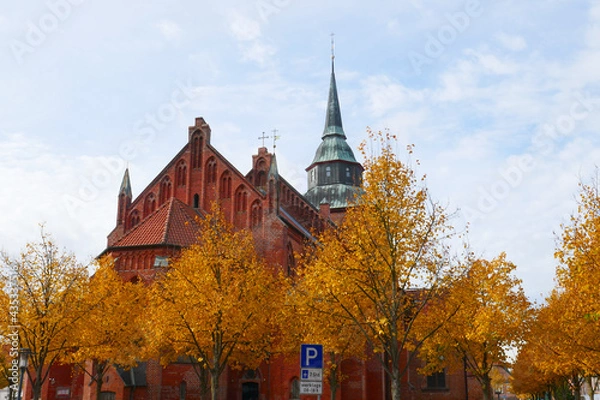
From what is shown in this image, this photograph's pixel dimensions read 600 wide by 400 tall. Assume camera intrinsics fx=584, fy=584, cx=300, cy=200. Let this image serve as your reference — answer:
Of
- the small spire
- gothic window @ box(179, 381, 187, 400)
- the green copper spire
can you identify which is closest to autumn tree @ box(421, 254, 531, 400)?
gothic window @ box(179, 381, 187, 400)

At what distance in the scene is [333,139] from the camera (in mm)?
77688

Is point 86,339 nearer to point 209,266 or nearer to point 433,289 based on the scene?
point 209,266

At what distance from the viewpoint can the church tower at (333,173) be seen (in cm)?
7181

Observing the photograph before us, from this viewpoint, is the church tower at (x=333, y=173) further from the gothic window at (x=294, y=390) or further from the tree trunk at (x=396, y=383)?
the tree trunk at (x=396, y=383)

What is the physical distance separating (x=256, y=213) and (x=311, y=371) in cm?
2918

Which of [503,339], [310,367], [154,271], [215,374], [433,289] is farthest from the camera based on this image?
[154,271]

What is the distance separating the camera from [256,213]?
4338 cm

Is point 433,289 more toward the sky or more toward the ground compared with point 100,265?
more toward the ground

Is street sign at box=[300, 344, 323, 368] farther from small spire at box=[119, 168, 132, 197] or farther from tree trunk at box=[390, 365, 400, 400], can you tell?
small spire at box=[119, 168, 132, 197]

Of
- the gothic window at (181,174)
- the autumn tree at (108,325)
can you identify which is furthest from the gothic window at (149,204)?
the autumn tree at (108,325)

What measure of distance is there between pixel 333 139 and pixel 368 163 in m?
57.9

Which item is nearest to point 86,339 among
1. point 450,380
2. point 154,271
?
point 154,271

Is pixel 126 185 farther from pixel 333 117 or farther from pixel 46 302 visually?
pixel 333 117

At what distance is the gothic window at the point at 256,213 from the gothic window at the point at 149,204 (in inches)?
345
